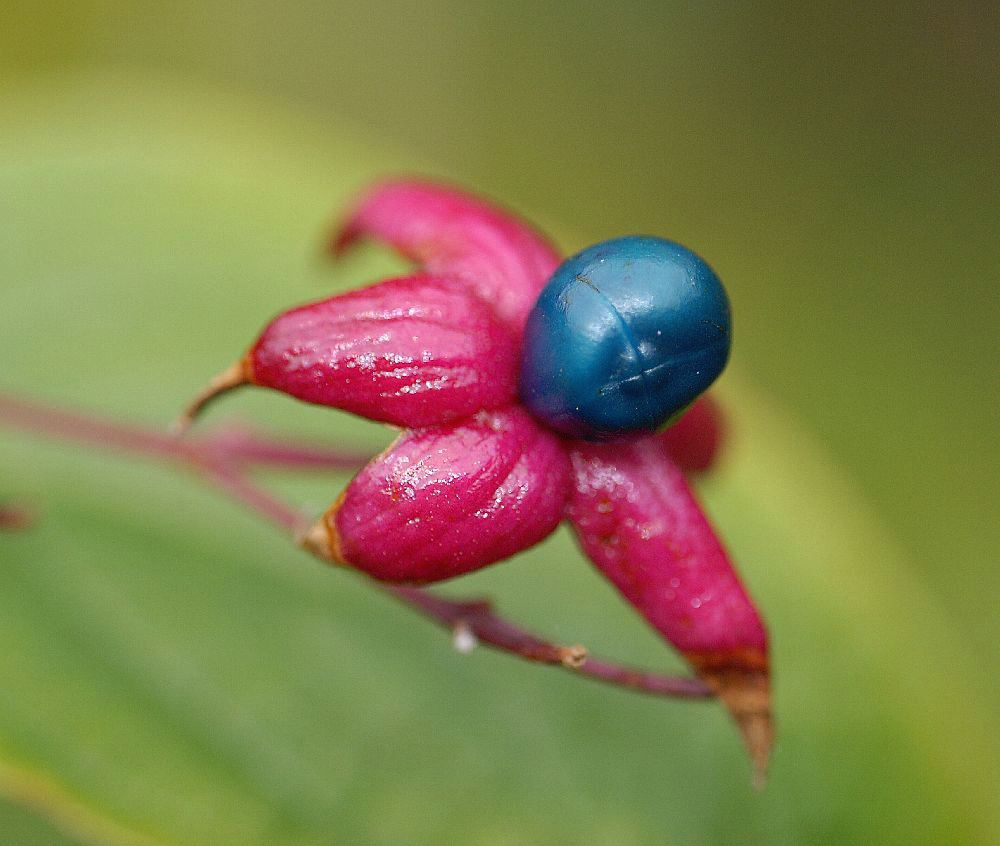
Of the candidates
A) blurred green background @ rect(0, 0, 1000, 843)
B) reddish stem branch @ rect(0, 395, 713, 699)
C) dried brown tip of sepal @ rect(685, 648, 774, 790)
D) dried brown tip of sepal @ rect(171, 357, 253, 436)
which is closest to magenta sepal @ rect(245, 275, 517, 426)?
dried brown tip of sepal @ rect(171, 357, 253, 436)

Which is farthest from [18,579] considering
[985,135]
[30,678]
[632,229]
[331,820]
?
[985,135]

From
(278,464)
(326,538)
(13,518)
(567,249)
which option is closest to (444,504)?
(326,538)

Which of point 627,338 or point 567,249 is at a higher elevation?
point 627,338

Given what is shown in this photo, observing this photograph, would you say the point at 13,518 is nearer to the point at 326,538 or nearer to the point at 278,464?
the point at 278,464

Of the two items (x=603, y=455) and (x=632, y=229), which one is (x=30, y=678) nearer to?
(x=603, y=455)

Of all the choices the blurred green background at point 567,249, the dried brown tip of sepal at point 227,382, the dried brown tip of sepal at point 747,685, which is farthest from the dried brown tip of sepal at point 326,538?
the blurred green background at point 567,249

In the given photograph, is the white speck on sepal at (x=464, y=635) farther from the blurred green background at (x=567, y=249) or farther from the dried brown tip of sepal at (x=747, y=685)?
the blurred green background at (x=567, y=249)
